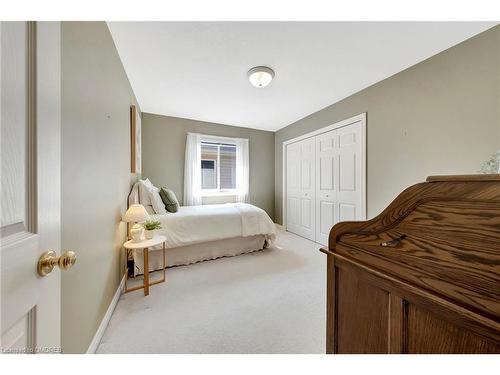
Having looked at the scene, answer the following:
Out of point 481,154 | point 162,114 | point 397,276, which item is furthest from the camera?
point 162,114

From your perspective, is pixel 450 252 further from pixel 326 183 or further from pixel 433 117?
pixel 326 183

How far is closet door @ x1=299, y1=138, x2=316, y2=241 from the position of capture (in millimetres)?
3529

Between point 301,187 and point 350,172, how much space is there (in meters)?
1.14

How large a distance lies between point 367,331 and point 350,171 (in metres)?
2.49

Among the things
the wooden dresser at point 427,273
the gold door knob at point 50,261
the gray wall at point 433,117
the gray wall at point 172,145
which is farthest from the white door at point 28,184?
the gray wall at point 172,145

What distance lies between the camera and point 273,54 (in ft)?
6.25

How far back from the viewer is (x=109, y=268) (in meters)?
1.60

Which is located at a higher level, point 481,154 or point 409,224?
point 481,154

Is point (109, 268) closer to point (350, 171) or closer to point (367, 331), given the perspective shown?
point (367, 331)

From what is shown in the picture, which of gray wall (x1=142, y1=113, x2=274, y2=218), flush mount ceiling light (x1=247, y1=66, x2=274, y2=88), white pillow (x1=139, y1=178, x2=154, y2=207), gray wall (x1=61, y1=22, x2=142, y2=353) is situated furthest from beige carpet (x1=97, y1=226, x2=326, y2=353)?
flush mount ceiling light (x1=247, y1=66, x2=274, y2=88)

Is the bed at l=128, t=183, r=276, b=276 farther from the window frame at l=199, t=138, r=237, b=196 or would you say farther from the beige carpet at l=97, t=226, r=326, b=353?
the window frame at l=199, t=138, r=237, b=196

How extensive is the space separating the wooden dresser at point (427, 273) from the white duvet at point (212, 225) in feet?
6.61
